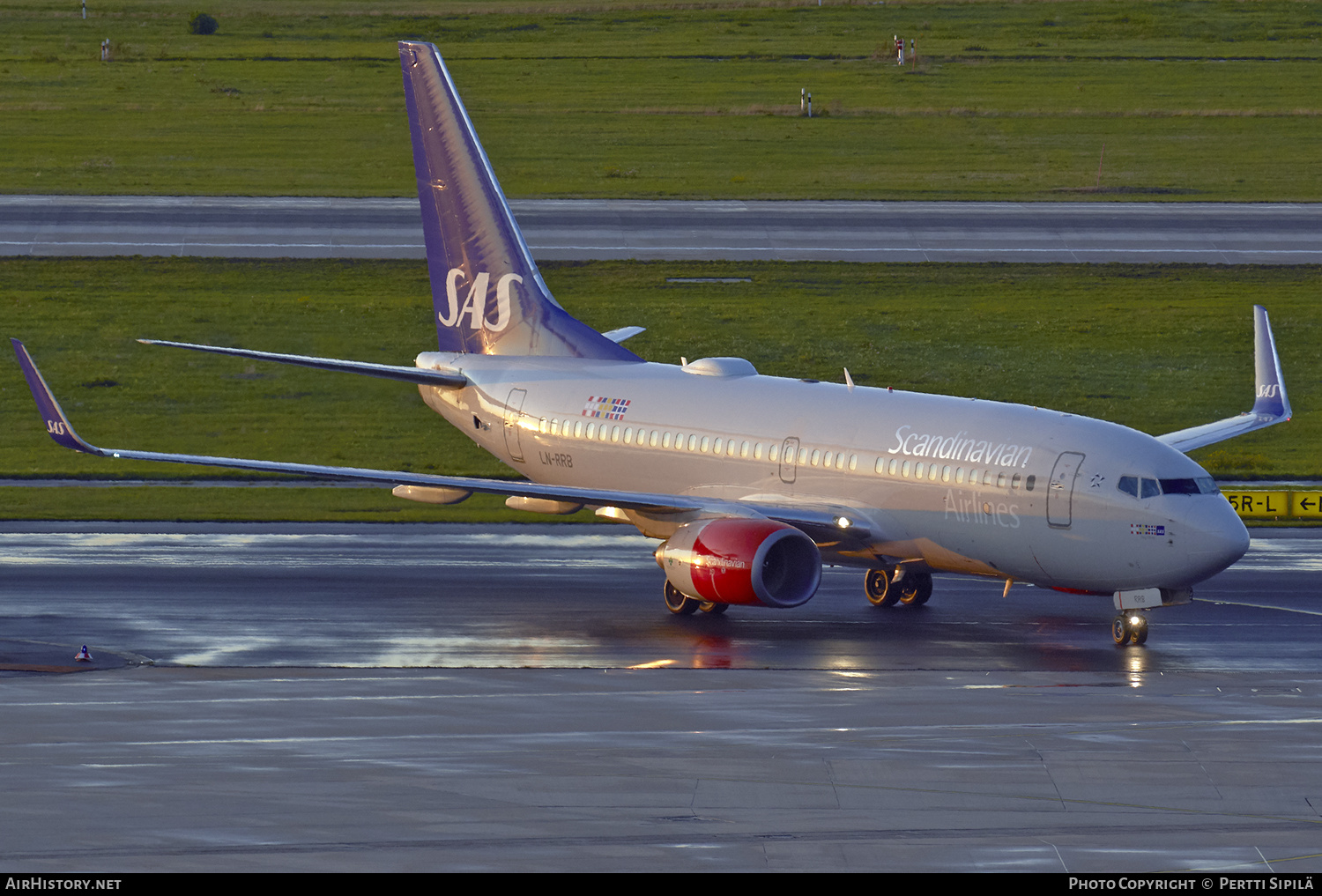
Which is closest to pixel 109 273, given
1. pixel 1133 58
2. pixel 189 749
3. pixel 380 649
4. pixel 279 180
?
pixel 279 180

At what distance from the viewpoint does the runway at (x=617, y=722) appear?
68.2 feet

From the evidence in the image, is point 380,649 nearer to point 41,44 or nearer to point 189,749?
point 189,749

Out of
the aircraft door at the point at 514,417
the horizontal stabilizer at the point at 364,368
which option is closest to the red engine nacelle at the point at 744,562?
the aircraft door at the point at 514,417

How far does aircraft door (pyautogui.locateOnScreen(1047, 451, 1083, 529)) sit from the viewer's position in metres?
33.9

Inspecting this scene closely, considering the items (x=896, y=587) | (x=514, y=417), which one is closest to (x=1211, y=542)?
(x=896, y=587)

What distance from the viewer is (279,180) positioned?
8688 centimetres

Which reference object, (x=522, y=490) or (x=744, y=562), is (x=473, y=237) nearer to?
(x=522, y=490)

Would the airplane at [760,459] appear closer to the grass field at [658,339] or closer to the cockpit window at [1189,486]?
the cockpit window at [1189,486]

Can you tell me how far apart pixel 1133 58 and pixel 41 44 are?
65570 millimetres

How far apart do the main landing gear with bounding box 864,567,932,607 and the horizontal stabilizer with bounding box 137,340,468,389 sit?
11.0 meters

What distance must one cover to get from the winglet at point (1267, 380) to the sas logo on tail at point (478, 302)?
53.9 feet

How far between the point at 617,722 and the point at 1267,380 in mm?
22560

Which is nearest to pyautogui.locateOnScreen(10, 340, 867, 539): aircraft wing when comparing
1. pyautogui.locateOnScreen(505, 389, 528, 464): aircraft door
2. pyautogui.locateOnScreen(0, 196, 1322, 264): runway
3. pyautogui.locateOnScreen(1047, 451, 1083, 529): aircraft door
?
pyautogui.locateOnScreen(1047, 451, 1083, 529): aircraft door

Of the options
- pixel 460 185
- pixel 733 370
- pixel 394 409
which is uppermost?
pixel 460 185
